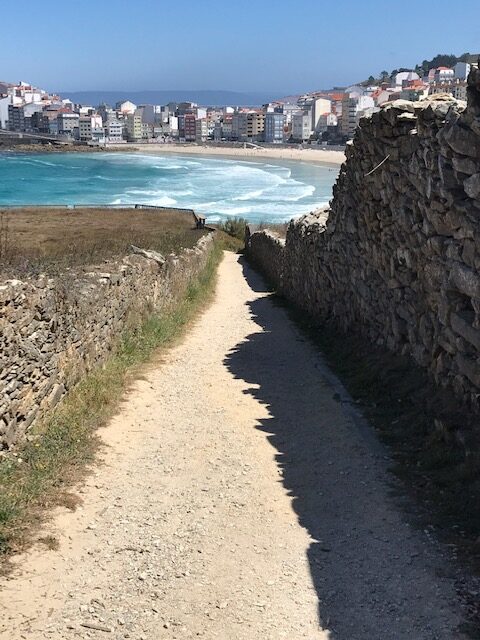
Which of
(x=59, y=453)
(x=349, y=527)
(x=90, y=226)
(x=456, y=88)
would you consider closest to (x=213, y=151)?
(x=456, y=88)

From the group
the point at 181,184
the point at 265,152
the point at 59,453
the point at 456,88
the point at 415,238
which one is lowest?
the point at 59,453

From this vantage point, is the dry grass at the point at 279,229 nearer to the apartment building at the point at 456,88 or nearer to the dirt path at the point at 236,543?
the apartment building at the point at 456,88

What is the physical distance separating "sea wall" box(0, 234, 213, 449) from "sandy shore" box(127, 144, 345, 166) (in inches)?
4428

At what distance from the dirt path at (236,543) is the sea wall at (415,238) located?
4.01 feet

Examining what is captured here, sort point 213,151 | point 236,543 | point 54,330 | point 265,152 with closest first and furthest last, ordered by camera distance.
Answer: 1. point 236,543
2. point 54,330
3. point 265,152
4. point 213,151

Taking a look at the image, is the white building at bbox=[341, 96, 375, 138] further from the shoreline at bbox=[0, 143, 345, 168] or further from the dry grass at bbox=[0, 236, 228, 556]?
the dry grass at bbox=[0, 236, 228, 556]

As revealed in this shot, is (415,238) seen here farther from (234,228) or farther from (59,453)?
(234,228)

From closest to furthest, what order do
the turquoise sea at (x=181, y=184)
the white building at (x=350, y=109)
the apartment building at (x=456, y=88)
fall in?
the apartment building at (x=456, y=88) → the turquoise sea at (x=181, y=184) → the white building at (x=350, y=109)

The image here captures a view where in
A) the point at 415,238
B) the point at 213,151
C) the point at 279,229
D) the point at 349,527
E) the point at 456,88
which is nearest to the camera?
the point at 349,527

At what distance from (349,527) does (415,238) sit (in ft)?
12.6

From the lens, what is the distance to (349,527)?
19.0 ft

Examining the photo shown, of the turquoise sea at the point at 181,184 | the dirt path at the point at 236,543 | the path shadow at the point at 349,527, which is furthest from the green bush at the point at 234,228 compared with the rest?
the dirt path at the point at 236,543

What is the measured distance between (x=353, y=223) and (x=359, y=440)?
5.21 meters

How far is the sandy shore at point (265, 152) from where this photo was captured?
13425cm
